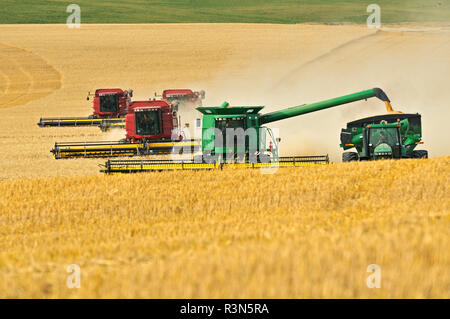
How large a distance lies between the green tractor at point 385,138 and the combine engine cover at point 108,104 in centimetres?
1742

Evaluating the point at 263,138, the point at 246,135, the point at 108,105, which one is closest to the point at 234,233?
the point at 246,135

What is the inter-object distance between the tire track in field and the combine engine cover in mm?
9544

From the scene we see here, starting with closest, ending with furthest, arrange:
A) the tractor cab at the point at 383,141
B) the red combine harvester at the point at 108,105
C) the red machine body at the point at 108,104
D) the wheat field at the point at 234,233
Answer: the wheat field at the point at 234,233, the tractor cab at the point at 383,141, the red combine harvester at the point at 108,105, the red machine body at the point at 108,104

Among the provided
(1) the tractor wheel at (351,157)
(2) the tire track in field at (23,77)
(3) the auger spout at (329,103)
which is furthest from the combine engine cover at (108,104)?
(1) the tractor wheel at (351,157)

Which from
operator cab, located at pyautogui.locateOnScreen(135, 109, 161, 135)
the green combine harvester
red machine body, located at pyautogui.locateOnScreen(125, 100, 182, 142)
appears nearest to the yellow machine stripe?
the green combine harvester

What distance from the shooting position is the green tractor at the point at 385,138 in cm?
1739

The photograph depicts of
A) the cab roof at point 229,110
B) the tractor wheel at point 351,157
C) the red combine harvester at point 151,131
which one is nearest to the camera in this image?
the tractor wheel at point 351,157

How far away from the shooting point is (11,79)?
47.8m

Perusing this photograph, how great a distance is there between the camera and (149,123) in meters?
23.6

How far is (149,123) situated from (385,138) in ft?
31.7

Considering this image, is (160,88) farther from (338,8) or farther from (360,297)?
(338,8)

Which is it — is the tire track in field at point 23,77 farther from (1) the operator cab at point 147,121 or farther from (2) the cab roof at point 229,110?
(2) the cab roof at point 229,110

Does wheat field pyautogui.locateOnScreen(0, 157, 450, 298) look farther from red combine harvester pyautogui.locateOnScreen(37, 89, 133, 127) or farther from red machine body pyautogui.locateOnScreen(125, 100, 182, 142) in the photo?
red combine harvester pyautogui.locateOnScreen(37, 89, 133, 127)

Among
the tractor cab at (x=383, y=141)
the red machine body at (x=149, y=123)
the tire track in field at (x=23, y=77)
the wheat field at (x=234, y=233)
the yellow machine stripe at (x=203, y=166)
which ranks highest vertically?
the tire track in field at (x=23, y=77)
